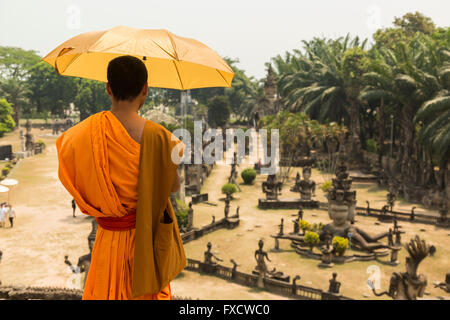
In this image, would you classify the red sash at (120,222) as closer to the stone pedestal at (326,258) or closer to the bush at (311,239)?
the stone pedestal at (326,258)

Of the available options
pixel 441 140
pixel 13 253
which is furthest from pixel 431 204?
pixel 13 253

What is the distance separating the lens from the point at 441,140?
24.1m

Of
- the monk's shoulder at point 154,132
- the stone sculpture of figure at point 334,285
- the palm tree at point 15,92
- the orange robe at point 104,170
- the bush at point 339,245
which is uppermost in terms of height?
the palm tree at point 15,92

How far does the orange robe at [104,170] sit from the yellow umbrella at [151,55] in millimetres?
872

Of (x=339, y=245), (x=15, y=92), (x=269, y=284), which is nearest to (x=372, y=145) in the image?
(x=339, y=245)

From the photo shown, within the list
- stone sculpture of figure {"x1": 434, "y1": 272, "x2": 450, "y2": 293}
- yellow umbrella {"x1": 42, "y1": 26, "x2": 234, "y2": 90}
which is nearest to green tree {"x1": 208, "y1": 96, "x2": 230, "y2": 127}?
stone sculpture of figure {"x1": 434, "y1": 272, "x2": 450, "y2": 293}

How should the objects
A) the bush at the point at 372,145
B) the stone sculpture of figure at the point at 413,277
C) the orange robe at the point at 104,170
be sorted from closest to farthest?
the orange robe at the point at 104,170 < the stone sculpture of figure at the point at 413,277 < the bush at the point at 372,145

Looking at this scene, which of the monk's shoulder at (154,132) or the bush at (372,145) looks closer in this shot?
the monk's shoulder at (154,132)

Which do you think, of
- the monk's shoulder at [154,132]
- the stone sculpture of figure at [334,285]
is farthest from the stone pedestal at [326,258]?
the monk's shoulder at [154,132]

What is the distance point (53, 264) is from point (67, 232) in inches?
175

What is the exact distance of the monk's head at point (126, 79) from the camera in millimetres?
2713

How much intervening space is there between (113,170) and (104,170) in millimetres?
63
